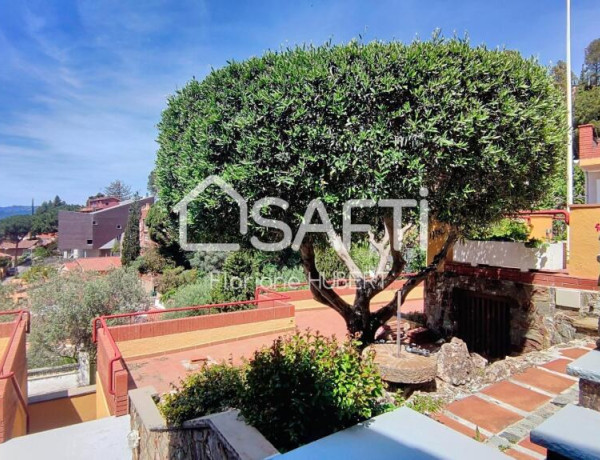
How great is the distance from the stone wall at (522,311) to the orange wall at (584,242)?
44cm

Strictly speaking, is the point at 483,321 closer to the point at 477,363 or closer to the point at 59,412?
the point at 477,363

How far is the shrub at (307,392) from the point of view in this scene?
2.41m

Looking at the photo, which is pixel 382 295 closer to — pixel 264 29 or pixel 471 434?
pixel 264 29

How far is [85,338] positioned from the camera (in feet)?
33.1

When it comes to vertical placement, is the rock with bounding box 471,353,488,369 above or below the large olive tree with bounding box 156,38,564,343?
below

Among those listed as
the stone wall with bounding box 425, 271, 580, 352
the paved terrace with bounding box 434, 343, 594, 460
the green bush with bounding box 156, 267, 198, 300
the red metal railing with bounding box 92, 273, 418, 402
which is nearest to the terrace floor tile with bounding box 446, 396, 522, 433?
the paved terrace with bounding box 434, 343, 594, 460

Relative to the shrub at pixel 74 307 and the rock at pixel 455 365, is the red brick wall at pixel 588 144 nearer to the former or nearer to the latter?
the rock at pixel 455 365

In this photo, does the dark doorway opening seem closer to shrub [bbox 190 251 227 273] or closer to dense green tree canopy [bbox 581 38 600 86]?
shrub [bbox 190 251 227 273]

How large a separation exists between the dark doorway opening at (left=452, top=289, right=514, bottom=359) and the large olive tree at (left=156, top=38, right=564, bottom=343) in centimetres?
266

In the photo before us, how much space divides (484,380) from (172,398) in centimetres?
369

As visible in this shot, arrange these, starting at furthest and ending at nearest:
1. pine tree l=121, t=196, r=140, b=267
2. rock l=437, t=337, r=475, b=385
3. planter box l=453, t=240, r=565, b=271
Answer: pine tree l=121, t=196, r=140, b=267 → planter box l=453, t=240, r=565, b=271 → rock l=437, t=337, r=475, b=385

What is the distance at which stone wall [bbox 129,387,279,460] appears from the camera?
2.33 meters

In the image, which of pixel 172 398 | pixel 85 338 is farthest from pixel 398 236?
pixel 85 338

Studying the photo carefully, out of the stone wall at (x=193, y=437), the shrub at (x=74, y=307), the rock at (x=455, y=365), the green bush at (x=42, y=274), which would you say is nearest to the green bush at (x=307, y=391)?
the stone wall at (x=193, y=437)
